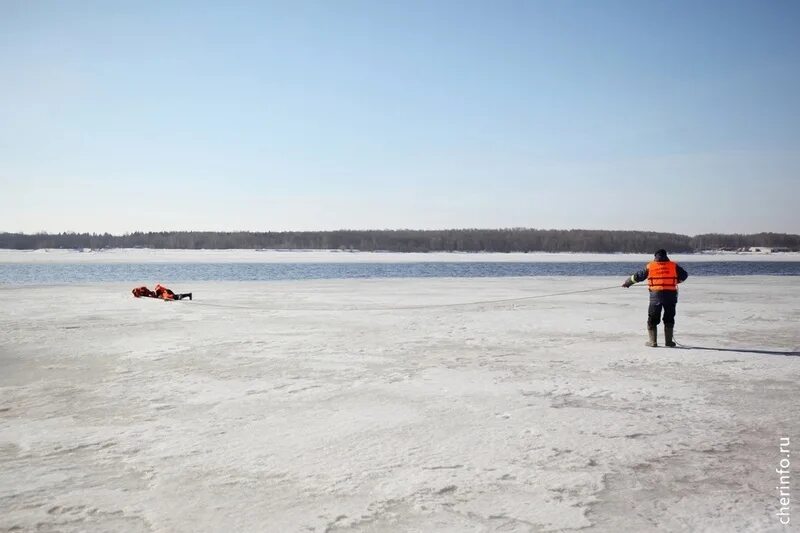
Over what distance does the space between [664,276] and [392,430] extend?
17.4ft

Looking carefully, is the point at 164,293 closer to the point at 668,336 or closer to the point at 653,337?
the point at 653,337

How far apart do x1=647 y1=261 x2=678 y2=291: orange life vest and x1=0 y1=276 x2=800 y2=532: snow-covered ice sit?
91 cm

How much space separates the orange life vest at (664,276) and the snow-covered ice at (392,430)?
0.91 metres

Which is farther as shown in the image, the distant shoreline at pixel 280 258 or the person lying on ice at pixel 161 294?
the distant shoreline at pixel 280 258

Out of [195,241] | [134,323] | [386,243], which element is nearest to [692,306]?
[134,323]

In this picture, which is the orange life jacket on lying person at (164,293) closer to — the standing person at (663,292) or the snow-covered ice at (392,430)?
the snow-covered ice at (392,430)

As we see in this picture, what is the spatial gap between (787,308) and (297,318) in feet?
36.7

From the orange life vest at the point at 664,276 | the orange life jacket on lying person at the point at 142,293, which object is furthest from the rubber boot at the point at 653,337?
the orange life jacket on lying person at the point at 142,293

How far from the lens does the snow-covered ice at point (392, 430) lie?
2965mm

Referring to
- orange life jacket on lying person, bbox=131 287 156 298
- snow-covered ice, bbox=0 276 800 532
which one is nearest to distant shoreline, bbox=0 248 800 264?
orange life jacket on lying person, bbox=131 287 156 298

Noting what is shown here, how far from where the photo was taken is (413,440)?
13.3ft

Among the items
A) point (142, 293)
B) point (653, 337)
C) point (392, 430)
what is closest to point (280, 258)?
point (142, 293)

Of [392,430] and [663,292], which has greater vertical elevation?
[663,292]

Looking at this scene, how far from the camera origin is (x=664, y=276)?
792cm
